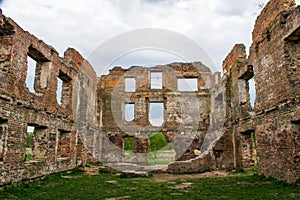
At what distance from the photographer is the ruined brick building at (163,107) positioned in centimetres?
828

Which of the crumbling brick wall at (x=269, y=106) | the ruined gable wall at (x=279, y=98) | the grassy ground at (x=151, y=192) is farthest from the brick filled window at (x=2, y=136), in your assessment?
the ruined gable wall at (x=279, y=98)

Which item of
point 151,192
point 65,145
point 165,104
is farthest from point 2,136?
point 165,104

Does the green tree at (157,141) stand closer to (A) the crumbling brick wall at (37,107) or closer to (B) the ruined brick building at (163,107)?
(B) the ruined brick building at (163,107)

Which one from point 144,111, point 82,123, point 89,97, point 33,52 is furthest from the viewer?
point 144,111

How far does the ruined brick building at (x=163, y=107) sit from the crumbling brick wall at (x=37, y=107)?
3 cm

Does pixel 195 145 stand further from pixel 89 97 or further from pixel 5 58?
pixel 5 58

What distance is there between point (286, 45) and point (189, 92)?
13496 millimetres

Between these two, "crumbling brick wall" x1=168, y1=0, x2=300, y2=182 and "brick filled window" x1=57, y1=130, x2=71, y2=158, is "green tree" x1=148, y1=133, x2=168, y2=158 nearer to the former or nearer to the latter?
"crumbling brick wall" x1=168, y1=0, x2=300, y2=182

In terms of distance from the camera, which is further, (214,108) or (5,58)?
(214,108)

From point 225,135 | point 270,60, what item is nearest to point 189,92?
point 225,135

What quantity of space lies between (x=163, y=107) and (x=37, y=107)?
13055mm

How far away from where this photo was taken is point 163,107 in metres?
21.7

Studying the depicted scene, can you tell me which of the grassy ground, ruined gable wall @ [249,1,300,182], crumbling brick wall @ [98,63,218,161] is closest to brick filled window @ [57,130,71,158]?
the grassy ground

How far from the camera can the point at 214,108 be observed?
19.7 meters
